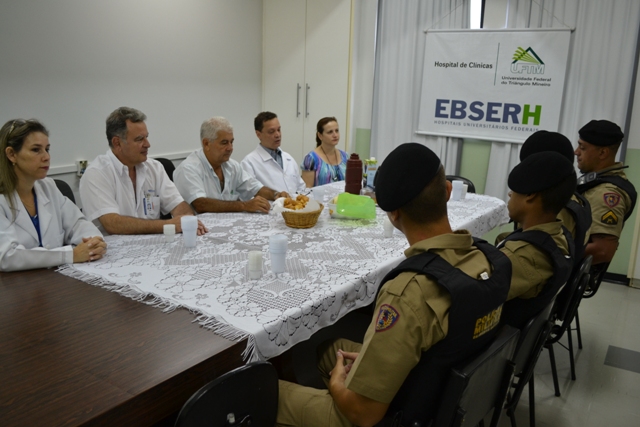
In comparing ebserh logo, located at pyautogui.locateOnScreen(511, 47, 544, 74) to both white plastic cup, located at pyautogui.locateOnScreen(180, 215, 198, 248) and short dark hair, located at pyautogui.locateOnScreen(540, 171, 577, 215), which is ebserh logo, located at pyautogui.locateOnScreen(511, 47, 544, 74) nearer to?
short dark hair, located at pyautogui.locateOnScreen(540, 171, 577, 215)

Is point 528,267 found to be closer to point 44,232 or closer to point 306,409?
point 306,409

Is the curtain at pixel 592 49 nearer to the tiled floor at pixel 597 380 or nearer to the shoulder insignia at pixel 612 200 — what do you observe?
the tiled floor at pixel 597 380

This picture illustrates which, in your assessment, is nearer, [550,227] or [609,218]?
[550,227]

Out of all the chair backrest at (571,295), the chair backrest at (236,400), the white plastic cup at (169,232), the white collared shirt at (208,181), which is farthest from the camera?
the white collared shirt at (208,181)

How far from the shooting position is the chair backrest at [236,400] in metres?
1.14

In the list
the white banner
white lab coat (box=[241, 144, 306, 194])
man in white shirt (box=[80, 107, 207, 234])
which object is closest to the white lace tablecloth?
man in white shirt (box=[80, 107, 207, 234])

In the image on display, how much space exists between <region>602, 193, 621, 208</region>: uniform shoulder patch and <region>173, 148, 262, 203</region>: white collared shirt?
2.22 metres

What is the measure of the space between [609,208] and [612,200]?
5cm

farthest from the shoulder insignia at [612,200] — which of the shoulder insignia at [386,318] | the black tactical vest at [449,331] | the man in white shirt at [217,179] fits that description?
the shoulder insignia at [386,318]

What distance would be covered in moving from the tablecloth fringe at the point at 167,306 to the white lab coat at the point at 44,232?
0.28ft

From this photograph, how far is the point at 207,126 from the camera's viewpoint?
10.8 feet

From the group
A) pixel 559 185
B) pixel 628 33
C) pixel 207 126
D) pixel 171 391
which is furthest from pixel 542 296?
pixel 628 33

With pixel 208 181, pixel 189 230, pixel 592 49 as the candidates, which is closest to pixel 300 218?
pixel 189 230

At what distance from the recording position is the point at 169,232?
238cm
